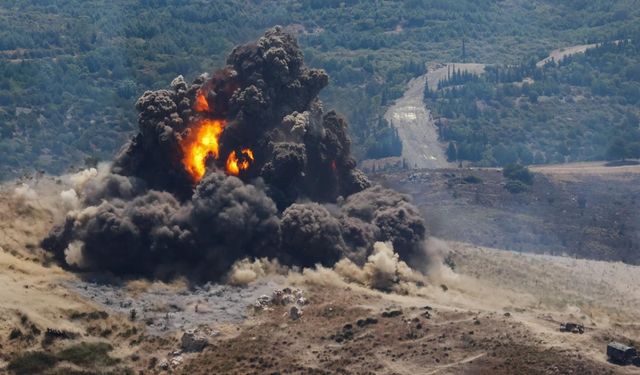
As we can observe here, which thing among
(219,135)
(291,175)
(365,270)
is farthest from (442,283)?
(219,135)

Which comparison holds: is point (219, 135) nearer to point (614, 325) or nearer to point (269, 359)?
point (269, 359)

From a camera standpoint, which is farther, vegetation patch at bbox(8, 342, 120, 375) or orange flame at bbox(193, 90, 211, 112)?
orange flame at bbox(193, 90, 211, 112)

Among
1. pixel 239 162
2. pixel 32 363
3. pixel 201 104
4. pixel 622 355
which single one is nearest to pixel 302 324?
pixel 32 363

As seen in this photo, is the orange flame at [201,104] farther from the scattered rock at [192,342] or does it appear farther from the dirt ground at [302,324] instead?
the scattered rock at [192,342]

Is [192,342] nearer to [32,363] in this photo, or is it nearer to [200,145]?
[32,363]

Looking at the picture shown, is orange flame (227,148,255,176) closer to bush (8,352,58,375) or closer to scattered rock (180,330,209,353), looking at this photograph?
scattered rock (180,330,209,353)

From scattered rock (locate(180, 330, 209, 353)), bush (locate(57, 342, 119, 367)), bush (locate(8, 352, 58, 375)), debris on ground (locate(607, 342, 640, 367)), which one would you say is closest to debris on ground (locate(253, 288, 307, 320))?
scattered rock (locate(180, 330, 209, 353))
